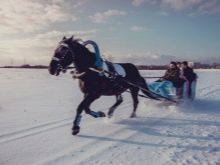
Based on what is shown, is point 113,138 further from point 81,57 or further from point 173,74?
point 173,74


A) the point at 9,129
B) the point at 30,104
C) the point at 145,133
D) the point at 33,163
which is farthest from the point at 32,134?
the point at 30,104

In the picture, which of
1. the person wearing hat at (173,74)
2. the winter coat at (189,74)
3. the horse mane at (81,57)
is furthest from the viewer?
the winter coat at (189,74)

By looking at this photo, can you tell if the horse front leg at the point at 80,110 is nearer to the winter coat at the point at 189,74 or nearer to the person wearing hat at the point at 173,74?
the person wearing hat at the point at 173,74

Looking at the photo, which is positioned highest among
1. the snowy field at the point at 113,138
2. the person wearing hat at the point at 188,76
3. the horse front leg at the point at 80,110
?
the person wearing hat at the point at 188,76

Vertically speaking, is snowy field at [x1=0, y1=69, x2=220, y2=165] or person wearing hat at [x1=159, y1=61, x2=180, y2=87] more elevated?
person wearing hat at [x1=159, y1=61, x2=180, y2=87]

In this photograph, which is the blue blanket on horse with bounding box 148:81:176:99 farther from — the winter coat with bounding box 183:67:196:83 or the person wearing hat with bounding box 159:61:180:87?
the winter coat with bounding box 183:67:196:83

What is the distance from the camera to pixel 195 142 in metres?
7.39

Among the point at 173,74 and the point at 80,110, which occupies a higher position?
the point at 173,74

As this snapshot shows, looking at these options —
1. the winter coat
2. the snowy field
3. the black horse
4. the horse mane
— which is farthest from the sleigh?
the horse mane

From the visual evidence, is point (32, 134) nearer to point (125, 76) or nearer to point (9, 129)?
point (9, 129)

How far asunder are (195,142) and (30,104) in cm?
788

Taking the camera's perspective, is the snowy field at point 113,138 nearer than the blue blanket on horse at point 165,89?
Yes

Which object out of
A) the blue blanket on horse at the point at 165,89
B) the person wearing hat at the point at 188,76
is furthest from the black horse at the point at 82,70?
the person wearing hat at the point at 188,76

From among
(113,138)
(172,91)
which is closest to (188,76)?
(172,91)
